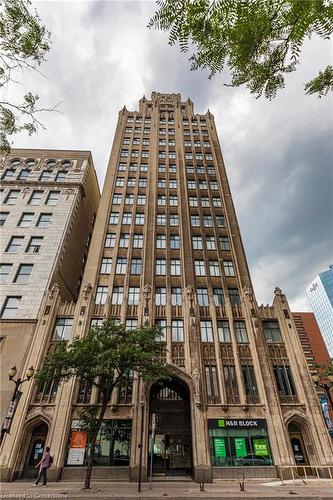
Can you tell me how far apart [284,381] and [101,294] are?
21.4 meters

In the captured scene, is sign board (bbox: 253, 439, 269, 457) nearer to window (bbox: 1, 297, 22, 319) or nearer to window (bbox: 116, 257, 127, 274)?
window (bbox: 116, 257, 127, 274)

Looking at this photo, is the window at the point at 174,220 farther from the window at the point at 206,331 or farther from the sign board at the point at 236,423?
the sign board at the point at 236,423

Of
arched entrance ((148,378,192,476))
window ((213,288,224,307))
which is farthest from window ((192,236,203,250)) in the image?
arched entrance ((148,378,192,476))

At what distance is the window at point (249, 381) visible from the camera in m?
25.9

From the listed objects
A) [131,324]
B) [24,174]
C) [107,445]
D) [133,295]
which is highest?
[24,174]

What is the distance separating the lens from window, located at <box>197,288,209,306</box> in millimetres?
31844

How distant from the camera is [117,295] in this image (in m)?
31.9

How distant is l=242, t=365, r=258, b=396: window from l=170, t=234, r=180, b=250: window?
1670cm

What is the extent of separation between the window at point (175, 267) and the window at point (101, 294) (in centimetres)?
838

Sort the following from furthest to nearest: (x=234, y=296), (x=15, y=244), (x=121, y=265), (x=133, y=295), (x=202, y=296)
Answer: (x=15, y=244)
(x=121, y=265)
(x=234, y=296)
(x=202, y=296)
(x=133, y=295)

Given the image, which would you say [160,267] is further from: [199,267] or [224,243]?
[224,243]

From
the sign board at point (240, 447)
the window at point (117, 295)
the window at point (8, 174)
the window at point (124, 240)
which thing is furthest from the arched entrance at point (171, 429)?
the window at point (8, 174)

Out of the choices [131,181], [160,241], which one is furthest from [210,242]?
[131,181]

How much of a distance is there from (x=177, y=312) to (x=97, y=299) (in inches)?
368
